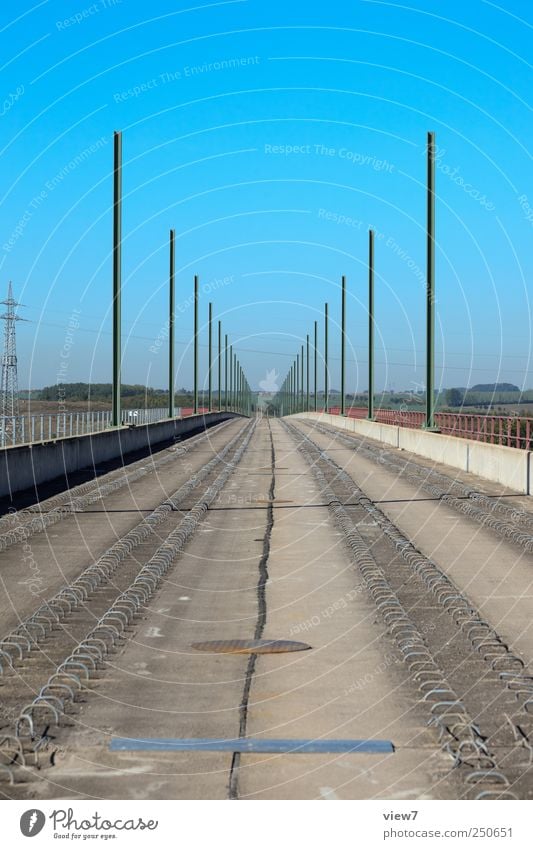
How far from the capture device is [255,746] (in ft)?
21.1

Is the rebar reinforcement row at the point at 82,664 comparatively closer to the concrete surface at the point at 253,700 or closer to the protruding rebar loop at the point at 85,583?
the concrete surface at the point at 253,700

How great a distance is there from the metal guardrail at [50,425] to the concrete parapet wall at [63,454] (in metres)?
0.33

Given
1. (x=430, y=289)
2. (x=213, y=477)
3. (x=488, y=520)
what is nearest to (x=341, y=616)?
(x=488, y=520)

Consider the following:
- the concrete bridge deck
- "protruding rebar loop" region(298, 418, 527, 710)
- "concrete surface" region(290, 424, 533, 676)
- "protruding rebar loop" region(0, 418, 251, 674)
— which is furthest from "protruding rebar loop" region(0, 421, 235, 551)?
"concrete surface" region(290, 424, 533, 676)

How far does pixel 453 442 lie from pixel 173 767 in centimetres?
2770

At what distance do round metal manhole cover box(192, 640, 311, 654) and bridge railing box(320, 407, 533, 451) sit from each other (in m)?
16.9

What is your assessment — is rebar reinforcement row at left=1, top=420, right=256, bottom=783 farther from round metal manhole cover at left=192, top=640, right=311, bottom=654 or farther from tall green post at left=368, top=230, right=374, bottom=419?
tall green post at left=368, top=230, right=374, bottom=419

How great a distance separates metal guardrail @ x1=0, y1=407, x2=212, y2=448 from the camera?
75.0ft

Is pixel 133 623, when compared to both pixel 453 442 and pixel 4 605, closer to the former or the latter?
pixel 4 605

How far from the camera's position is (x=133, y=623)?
1017 cm

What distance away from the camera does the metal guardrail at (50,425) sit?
900 inches

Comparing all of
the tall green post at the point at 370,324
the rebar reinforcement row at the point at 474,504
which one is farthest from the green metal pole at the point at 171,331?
the rebar reinforcement row at the point at 474,504

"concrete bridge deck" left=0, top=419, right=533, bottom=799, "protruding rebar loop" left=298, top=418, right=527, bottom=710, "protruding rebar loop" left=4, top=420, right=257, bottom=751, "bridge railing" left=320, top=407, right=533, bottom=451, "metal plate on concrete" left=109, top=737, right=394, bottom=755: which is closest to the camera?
"concrete bridge deck" left=0, top=419, right=533, bottom=799

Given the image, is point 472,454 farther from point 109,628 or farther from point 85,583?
point 109,628
